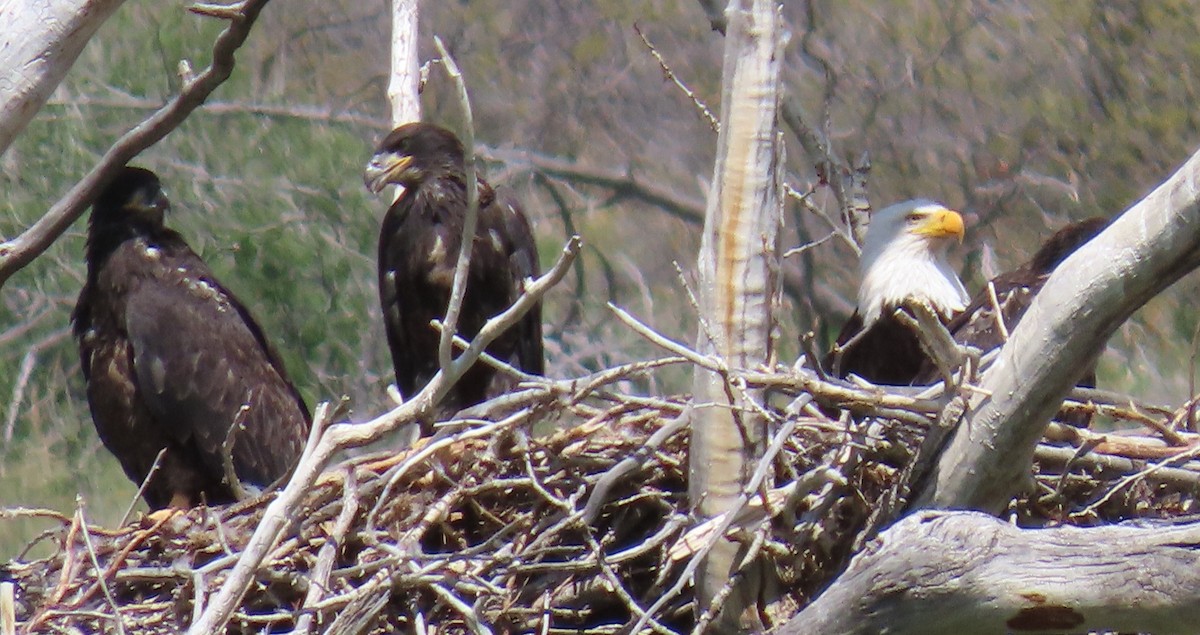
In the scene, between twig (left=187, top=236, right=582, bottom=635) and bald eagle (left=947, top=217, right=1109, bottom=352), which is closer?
twig (left=187, top=236, right=582, bottom=635)

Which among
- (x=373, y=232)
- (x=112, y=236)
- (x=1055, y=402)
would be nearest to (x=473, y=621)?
(x=1055, y=402)

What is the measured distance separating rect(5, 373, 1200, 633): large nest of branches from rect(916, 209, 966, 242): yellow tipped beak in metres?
2.15

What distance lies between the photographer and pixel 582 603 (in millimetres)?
4523

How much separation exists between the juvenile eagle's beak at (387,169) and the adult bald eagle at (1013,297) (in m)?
2.02

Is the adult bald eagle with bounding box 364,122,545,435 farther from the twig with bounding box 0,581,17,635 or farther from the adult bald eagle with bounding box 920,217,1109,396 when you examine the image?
the twig with bounding box 0,581,17,635

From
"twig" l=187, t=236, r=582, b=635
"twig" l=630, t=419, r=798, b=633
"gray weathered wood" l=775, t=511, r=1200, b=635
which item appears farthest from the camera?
"twig" l=630, t=419, r=798, b=633

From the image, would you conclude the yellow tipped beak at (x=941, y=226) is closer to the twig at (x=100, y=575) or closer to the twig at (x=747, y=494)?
the twig at (x=747, y=494)

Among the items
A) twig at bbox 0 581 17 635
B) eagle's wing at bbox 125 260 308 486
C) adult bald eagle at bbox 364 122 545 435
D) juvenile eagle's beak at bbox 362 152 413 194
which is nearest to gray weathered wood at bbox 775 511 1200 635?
twig at bbox 0 581 17 635

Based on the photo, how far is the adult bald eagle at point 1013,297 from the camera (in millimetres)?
5445

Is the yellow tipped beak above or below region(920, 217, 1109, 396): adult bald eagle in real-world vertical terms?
above

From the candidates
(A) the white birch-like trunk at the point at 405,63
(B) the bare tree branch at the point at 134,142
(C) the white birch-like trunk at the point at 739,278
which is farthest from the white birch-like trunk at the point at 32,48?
(A) the white birch-like trunk at the point at 405,63

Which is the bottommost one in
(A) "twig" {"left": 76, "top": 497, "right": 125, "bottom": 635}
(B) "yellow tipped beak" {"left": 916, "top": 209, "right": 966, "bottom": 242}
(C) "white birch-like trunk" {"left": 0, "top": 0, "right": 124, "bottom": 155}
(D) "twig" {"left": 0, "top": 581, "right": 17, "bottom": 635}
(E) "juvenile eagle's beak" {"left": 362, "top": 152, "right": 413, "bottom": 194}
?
(A) "twig" {"left": 76, "top": 497, "right": 125, "bottom": 635}

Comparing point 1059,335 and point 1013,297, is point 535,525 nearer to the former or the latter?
point 1059,335

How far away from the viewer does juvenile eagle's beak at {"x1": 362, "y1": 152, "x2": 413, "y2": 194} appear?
20.9ft
